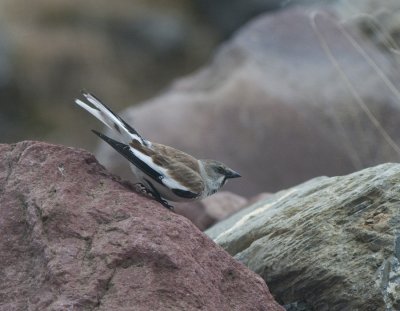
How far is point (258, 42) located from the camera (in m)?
12.7

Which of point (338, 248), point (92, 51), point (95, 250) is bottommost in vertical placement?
point (95, 250)

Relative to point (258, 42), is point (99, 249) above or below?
below

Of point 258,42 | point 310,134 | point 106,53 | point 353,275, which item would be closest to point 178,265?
point 353,275

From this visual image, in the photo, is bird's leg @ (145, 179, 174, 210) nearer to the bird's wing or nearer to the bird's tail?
the bird's wing

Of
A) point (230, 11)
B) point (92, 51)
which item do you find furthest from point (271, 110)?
point (230, 11)

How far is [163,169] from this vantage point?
18.3 feet

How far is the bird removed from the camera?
5.41 meters

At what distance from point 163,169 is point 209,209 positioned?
3332 millimetres

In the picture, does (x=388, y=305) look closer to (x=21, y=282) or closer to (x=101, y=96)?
(x=21, y=282)

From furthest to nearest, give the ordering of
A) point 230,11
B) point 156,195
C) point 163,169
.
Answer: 1. point 230,11
2. point 163,169
3. point 156,195

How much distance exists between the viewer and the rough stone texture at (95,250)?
4.47 metres

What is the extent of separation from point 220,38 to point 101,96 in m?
2.83

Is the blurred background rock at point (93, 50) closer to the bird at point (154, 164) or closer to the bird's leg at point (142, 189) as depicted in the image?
the bird at point (154, 164)

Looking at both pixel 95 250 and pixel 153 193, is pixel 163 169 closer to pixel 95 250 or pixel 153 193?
pixel 153 193
